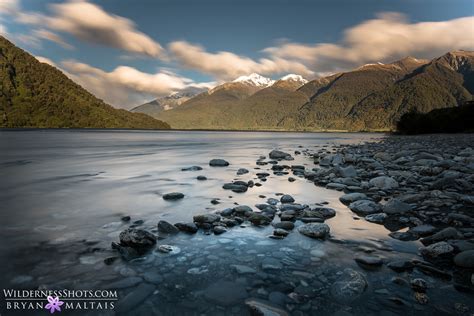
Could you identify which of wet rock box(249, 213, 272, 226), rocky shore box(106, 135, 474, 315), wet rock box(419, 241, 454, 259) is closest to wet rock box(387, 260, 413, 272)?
rocky shore box(106, 135, 474, 315)

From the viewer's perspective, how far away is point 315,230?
6039 mm

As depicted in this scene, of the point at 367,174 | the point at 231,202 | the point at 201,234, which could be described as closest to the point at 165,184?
the point at 231,202

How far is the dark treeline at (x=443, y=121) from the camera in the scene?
7638 cm

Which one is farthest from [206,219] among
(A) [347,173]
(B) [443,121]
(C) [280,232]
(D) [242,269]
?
(B) [443,121]

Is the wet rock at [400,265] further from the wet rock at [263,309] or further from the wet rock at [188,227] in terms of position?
the wet rock at [188,227]

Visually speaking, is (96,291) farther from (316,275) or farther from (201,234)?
(316,275)

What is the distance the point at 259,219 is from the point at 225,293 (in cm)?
311

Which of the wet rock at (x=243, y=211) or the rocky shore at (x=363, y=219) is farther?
the wet rock at (x=243, y=211)

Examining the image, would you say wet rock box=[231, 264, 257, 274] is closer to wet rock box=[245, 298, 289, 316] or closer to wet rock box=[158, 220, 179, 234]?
wet rock box=[245, 298, 289, 316]

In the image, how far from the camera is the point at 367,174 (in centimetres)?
1348

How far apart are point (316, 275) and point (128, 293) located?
2.78 metres

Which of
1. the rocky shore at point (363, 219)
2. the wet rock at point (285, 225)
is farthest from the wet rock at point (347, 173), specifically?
the wet rock at point (285, 225)

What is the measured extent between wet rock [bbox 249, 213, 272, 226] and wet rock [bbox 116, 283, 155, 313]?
3.31m

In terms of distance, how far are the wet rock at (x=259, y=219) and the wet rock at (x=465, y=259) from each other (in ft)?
12.0
